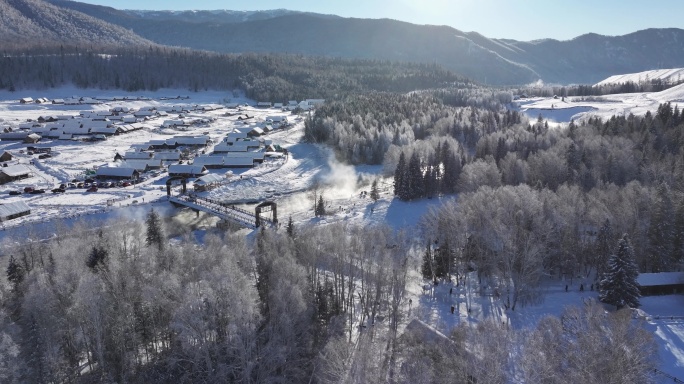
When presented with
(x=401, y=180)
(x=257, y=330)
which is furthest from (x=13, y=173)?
(x=257, y=330)

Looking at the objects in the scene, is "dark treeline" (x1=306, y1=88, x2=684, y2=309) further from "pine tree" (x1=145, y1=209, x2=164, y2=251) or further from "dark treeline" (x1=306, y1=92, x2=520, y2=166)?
"pine tree" (x1=145, y1=209, x2=164, y2=251)

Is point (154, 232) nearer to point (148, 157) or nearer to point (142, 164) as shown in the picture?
point (142, 164)

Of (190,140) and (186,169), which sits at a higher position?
(190,140)

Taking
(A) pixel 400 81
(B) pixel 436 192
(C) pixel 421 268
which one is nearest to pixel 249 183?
(B) pixel 436 192

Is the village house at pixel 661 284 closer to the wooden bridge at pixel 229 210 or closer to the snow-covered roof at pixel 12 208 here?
the wooden bridge at pixel 229 210

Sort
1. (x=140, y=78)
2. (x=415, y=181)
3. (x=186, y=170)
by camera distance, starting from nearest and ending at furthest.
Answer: (x=415, y=181)
(x=186, y=170)
(x=140, y=78)

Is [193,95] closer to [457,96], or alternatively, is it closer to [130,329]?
[457,96]

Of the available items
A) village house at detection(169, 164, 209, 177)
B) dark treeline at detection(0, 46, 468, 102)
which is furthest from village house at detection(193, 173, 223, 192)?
dark treeline at detection(0, 46, 468, 102)
